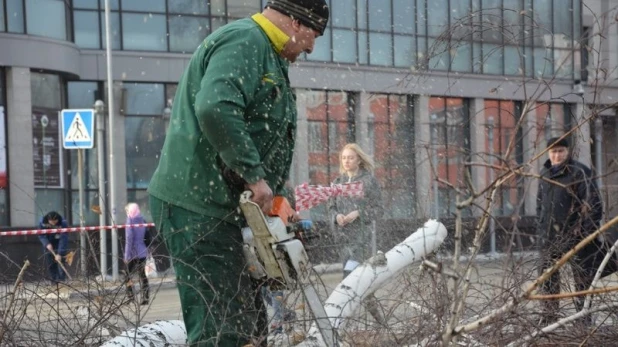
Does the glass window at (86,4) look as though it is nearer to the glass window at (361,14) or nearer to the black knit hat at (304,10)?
the glass window at (361,14)

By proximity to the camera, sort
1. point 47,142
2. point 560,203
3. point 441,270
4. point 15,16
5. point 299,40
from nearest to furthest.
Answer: point 441,270
point 299,40
point 560,203
point 15,16
point 47,142

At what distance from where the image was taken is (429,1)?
27344 millimetres

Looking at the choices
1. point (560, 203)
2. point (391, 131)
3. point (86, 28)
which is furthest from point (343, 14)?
point (560, 203)

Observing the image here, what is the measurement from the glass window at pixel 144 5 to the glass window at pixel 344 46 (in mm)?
4462

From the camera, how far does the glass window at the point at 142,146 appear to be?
79.9ft

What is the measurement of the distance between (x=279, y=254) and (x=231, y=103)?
0.59 meters

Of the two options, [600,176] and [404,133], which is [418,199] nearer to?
[600,176]

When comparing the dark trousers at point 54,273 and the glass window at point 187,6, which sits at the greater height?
the glass window at point 187,6

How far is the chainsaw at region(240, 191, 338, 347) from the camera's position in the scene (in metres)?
4.06

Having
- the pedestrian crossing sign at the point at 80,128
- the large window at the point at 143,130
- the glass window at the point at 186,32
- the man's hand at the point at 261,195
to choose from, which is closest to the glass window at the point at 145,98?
the large window at the point at 143,130

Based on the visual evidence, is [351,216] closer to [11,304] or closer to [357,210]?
[357,210]

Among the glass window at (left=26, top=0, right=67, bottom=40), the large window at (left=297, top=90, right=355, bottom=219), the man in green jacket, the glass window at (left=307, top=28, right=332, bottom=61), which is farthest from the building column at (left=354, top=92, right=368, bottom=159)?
the man in green jacket

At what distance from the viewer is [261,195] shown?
4.11 metres

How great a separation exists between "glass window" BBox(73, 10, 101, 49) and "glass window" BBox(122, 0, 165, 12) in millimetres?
710
